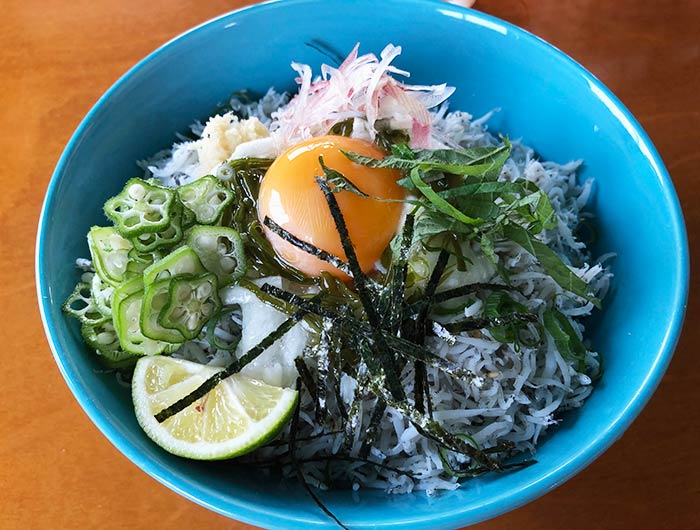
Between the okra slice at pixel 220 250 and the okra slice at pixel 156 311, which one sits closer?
the okra slice at pixel 156 311

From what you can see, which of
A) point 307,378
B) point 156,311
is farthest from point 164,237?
point 307,378

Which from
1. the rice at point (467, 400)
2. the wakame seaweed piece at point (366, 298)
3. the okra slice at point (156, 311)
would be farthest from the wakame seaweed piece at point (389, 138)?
the okra slice at point (156, 311)

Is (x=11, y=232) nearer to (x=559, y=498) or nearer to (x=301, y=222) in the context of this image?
(x=301, y=222)

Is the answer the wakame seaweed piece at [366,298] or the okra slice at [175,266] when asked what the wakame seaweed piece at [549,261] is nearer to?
the wakame seaweed piece at [366,298]

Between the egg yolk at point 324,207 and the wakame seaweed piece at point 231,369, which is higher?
the egg yolk at point 324,207

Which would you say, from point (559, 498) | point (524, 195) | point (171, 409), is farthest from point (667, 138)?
point (171, 409)

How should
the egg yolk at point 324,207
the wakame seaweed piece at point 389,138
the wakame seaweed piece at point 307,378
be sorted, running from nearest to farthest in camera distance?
1. the wakame seaweed piece at point 307,378
2. the egg yolk at point 324,207
3. the wakame seaweed piece at point 389,138

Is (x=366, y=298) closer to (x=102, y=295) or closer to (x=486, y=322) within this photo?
(x=486, y=322)
